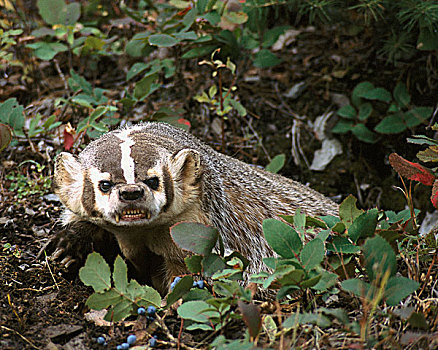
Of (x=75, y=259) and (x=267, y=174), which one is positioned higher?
(x=267, y=174)

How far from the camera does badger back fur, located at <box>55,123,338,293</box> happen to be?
7.99ft

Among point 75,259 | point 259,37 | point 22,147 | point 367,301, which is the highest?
point 259,37

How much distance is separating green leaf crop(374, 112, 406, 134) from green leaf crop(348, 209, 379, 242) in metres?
2.28

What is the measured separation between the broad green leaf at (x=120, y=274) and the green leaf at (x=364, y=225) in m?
0.96

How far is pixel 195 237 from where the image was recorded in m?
2.14

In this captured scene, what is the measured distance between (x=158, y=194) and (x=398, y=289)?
45.1 inches

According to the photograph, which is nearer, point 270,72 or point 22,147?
point 22,147

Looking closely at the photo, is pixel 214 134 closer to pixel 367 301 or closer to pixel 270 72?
pixel 270 72

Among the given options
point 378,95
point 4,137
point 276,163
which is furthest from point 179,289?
point 378,95

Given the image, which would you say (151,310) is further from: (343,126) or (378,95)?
(378,95)

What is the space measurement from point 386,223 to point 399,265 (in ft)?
0.65

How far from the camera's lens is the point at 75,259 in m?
3.11

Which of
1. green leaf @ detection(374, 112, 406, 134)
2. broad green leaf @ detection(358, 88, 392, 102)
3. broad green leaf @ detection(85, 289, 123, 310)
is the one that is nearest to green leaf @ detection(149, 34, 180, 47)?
broad green leaf @ detection(358, 88, 392, 102)

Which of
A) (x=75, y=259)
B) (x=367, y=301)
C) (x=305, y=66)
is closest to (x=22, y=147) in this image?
(x=75, y=259)
